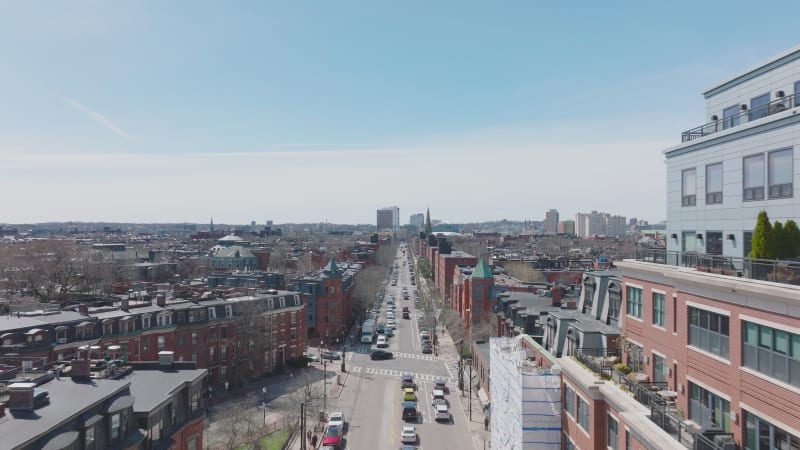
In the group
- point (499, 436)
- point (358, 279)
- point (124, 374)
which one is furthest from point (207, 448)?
point (358, 279)

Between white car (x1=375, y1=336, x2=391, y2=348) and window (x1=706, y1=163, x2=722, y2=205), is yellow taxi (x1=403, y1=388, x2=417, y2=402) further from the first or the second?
window (x1=706, y1=163, x2=722, y2=205)

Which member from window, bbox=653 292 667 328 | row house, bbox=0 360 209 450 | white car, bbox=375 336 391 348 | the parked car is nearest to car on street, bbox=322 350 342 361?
white car, bbox=375 336 391 348

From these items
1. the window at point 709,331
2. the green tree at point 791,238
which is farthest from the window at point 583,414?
the green tree at point 791,238

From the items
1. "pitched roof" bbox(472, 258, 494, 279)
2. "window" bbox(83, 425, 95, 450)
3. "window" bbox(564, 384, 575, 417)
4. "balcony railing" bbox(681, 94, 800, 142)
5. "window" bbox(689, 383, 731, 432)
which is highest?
"balcony railing" bbox(681, 94, 800, 142)

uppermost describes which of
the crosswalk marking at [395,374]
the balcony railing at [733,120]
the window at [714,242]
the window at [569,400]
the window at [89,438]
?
the balcony railing at [733,120]

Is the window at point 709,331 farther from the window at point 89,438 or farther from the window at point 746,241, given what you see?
the window at point 89,438

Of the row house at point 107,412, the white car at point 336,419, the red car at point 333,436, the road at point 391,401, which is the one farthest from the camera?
the white car at point 336,419
